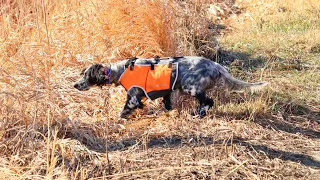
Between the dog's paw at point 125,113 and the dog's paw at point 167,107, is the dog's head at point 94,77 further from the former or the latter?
the dog's paw at point 167,107

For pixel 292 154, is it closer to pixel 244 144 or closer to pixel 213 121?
pixel 244 144

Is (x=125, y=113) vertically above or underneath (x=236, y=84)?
underneath

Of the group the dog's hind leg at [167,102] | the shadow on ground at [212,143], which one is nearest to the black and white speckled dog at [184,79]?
the dog's hind leg at [167,102]

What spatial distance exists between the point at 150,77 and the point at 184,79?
0.36 m

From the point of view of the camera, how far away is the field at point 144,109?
3312 mm

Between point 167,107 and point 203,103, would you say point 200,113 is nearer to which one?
point 203,103

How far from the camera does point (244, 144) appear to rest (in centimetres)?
380

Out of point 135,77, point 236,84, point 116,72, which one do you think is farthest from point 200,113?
point 116,72

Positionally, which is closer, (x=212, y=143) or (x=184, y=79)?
(x=212, y=143)

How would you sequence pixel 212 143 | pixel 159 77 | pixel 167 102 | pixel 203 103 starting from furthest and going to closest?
pixel 167 102, pixel 203 103, pixel 159 77, pixel 212 143

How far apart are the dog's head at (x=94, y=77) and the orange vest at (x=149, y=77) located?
0.26 meters

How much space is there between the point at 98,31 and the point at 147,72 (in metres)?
1.74

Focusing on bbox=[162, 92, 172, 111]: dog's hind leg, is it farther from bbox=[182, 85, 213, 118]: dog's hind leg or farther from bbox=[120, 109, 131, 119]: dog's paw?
bbox=[120, 109, 131, 119]: dog's paw

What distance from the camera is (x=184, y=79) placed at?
14.8 ft
